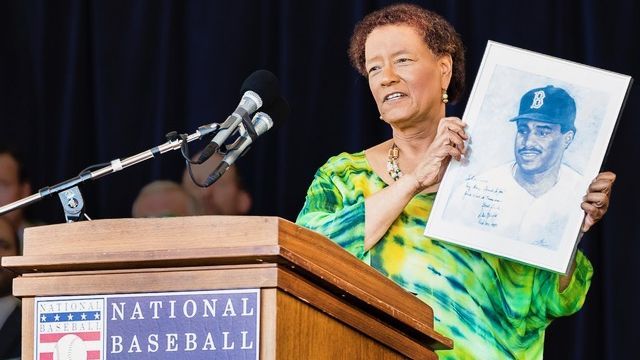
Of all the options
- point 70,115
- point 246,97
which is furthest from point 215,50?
point 246,97

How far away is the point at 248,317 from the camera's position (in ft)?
5.35

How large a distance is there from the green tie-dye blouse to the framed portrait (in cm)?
14

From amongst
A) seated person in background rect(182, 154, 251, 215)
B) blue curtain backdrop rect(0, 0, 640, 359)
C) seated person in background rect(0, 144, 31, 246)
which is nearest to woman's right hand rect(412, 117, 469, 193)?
blue curtain backdrop rect(0, 0, 640, 359)

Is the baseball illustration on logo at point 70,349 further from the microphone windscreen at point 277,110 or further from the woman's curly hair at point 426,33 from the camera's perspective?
the woman's curly hair at point 426,33

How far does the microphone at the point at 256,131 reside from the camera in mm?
2148

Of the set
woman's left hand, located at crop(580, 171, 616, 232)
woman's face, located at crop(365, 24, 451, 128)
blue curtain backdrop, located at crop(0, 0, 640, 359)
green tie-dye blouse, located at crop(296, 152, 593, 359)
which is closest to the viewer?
woman's left hand, located at crop(580, 171, 616, 232)

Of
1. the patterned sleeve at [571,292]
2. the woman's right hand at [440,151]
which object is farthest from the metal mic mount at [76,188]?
the patterned sleeve at [571,292]

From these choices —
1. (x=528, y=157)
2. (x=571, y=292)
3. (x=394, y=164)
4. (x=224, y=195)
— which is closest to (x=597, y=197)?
(x=528, y=157)

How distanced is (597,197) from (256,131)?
2.69 ft

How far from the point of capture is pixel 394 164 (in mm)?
2920

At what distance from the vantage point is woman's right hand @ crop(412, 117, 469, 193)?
8.73ft

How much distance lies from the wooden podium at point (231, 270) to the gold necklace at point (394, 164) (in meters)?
1.07

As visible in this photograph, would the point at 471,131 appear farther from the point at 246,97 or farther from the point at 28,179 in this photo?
the point at 28,179

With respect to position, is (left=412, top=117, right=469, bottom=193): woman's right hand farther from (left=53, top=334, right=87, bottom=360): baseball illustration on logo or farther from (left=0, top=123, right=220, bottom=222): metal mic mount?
(left=53, top=334, right=87, bottom=360): baseball illustration on logo
